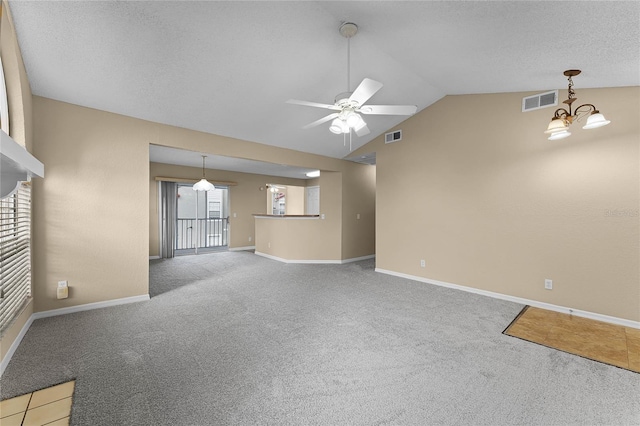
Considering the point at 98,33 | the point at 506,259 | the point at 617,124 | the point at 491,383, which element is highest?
the point at 98,33

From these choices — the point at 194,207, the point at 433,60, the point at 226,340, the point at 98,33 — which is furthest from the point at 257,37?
the point at 194,207

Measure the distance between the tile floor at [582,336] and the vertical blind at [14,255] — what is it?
474cm

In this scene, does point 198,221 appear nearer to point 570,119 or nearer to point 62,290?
point 62,290

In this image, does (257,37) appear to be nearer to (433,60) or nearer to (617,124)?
(433,60)

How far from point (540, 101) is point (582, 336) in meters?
2.93

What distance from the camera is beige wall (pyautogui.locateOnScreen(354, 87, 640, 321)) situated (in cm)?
308

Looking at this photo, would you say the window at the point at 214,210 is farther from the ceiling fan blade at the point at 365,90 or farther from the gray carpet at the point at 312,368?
the ceiling fan blade at the point at 365,90

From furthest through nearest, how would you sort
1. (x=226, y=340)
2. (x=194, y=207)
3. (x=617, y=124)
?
(x=194, y=207) → (x=617, y=124) → (x=226, y=340)

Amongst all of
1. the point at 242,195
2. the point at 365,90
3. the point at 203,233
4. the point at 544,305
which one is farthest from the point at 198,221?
the point at 544,305

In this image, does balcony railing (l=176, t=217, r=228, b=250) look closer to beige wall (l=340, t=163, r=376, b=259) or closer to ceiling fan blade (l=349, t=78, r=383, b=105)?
beige wall (l=340, t=163, r=376, b=259)

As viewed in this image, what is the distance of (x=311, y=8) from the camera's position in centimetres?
254

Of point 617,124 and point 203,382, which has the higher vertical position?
point 617,124

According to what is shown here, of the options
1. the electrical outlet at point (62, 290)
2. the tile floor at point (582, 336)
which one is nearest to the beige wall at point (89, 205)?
the electrical outlet at point (62, 290)

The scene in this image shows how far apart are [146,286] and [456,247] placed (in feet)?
15.8
